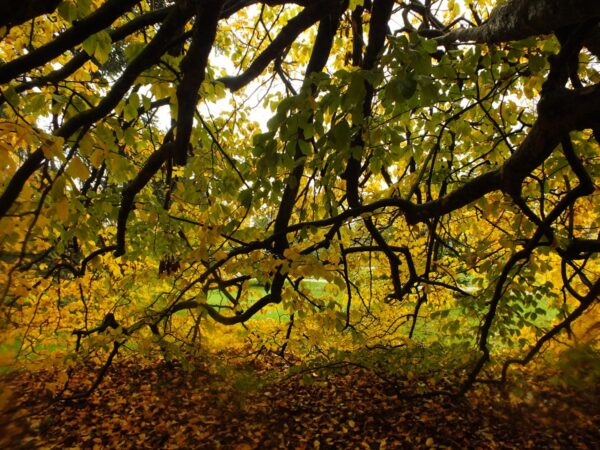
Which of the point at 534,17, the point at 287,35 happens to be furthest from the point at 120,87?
the point at 534,17

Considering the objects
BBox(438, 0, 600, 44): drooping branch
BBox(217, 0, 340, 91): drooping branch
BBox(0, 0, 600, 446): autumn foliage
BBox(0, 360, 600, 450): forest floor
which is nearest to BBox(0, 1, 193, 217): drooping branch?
BBox(0, 0, 600, 446): autumn foliage

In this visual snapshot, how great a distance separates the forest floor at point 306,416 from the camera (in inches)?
190

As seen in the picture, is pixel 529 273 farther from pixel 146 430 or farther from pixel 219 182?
pixel 146 430

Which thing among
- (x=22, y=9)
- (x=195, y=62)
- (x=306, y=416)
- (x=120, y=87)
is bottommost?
(x=306, y=416)

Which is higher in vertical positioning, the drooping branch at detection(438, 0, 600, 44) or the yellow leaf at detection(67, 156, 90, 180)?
the drooping branch at detection(438, 0, 600, 44)

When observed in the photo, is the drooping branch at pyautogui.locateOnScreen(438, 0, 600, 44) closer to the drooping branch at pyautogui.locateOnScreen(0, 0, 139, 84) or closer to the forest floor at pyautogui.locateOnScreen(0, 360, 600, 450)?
the drooping branch at pyautogui.locateOnScreen(0, 0, 139, 84)

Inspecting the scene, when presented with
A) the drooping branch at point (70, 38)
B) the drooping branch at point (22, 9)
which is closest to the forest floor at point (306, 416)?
the drooping branch at point (70, 38)

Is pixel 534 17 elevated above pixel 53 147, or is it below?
above

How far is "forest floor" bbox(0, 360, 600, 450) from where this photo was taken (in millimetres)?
4824

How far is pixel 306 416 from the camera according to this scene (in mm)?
6074

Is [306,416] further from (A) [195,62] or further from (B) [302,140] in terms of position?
(A) [195,62]

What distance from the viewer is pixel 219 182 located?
4.14 metres

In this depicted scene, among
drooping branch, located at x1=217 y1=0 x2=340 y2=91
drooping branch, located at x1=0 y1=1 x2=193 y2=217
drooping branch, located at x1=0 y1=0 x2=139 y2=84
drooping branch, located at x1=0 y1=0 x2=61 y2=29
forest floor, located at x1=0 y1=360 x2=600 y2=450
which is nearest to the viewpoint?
drooping branch, located at x1=0 y1=0 x2=61 y2=29

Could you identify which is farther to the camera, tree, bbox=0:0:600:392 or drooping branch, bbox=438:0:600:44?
tree, bbox=0:0:600:392
